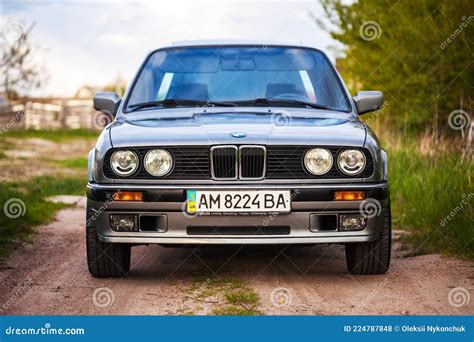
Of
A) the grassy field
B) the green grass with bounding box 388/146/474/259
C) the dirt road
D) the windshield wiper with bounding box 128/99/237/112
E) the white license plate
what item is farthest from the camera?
the grassy field

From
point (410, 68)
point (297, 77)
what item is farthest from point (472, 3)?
point (297, 77)

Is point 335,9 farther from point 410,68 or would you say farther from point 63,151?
point 63,151

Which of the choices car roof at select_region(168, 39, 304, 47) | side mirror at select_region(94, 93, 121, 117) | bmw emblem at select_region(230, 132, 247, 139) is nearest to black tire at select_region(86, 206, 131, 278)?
bmw emblem at select_region(230, 132, 247, 139)

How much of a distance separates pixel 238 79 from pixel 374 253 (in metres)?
1.77

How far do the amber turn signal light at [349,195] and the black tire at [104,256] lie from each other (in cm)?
143

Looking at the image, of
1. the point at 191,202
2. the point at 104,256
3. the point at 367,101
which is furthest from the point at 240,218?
the point at 367,101

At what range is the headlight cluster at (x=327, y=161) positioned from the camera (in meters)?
5.15

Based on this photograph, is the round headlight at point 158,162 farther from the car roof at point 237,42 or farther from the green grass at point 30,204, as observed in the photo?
the green grass at point 30,204

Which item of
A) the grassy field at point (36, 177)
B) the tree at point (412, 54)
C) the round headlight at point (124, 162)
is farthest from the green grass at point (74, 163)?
Result: the round headlight at point (124, 162)

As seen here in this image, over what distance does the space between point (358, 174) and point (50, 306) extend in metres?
2.02

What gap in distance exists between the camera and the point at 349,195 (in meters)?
5.13

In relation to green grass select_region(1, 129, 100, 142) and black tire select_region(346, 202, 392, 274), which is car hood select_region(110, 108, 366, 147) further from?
green grass select_region(1, 129, 100, 142)

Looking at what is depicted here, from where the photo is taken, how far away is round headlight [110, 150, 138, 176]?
17.0ft

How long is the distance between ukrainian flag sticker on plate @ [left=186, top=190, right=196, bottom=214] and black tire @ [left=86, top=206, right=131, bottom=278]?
67 centimetres
